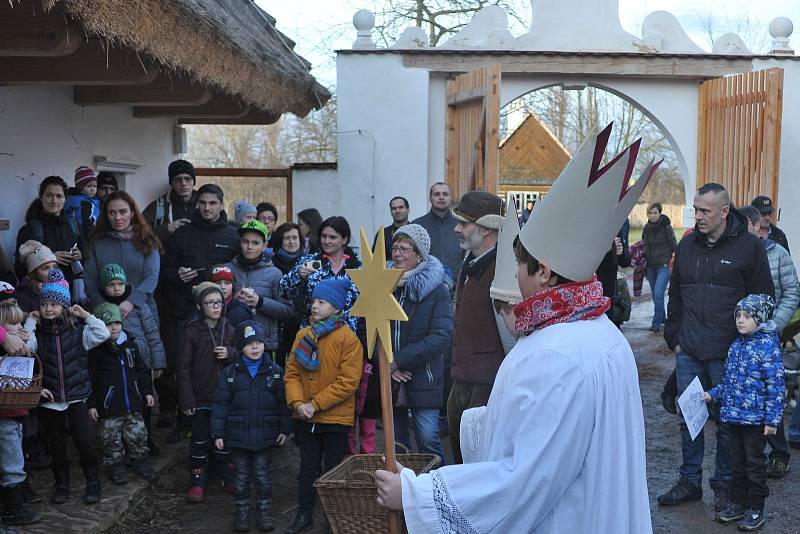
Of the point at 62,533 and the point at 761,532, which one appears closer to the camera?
the point at 62,533

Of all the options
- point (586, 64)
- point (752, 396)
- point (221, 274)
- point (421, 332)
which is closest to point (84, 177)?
point (221, 274)

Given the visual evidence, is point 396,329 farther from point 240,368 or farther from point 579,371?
point 579,371

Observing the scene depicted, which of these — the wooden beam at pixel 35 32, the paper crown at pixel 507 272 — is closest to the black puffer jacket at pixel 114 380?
the wooden beam at pixel 35 32

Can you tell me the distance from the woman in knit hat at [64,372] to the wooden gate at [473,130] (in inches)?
169

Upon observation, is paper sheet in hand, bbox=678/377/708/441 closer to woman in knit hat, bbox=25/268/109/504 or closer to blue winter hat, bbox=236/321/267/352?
blue winter hat, bbox=236/321/267/352

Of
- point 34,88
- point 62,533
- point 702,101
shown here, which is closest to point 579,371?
point 62,533

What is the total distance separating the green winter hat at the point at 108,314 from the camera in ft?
17.4

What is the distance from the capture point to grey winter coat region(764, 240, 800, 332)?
229 inches

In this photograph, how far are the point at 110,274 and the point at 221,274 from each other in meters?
0.66

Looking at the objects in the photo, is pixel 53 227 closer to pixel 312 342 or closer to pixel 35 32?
pixel 35 32

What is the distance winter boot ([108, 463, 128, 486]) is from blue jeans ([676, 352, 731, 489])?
327 centimetres

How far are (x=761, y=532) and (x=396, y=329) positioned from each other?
7.50 ft

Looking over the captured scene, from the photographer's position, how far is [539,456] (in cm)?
213

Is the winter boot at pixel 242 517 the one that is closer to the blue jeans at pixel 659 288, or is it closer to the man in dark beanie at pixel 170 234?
the man in dark beanie at pixel 170 234
